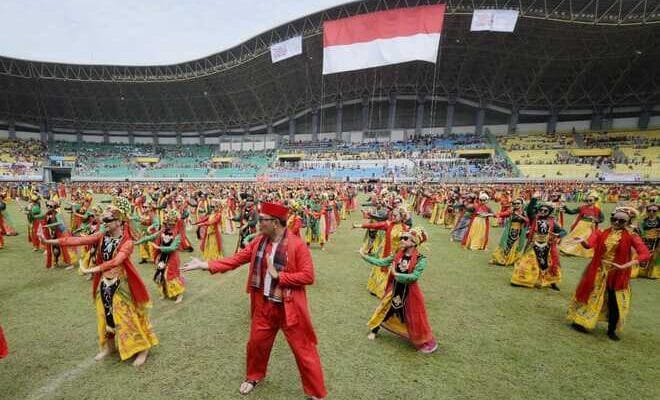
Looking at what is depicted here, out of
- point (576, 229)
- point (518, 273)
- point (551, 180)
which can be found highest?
point (551, 180)

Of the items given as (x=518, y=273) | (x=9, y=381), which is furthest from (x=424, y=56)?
(x=9, y=381)

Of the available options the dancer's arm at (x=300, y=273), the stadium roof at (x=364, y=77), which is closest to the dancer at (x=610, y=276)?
the dancer's arm at (x=300, y=273)

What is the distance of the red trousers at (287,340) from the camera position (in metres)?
2.90

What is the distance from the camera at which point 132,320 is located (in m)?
3.71

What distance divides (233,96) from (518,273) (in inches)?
1853

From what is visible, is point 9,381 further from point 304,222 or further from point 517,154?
point 517,154

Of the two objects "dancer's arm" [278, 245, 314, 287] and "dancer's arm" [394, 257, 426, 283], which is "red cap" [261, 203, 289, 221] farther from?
"dancer's arm" [394, 257, 426, 283]

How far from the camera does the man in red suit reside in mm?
2779

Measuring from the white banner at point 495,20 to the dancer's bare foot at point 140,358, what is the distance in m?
31.5

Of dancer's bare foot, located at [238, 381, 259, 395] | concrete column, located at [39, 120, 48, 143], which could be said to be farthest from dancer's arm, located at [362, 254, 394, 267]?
concrete column, located at [39, 120, 48, 143]

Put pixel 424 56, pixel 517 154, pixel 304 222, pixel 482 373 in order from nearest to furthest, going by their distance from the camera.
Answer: pixel 482 373 → pixel 304 222 → pixel 424 56 → pixel 517 154

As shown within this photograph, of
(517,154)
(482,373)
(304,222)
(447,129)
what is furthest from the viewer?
(447,129)

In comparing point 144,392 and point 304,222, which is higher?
point 304,222

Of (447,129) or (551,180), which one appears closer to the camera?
(551,180)
